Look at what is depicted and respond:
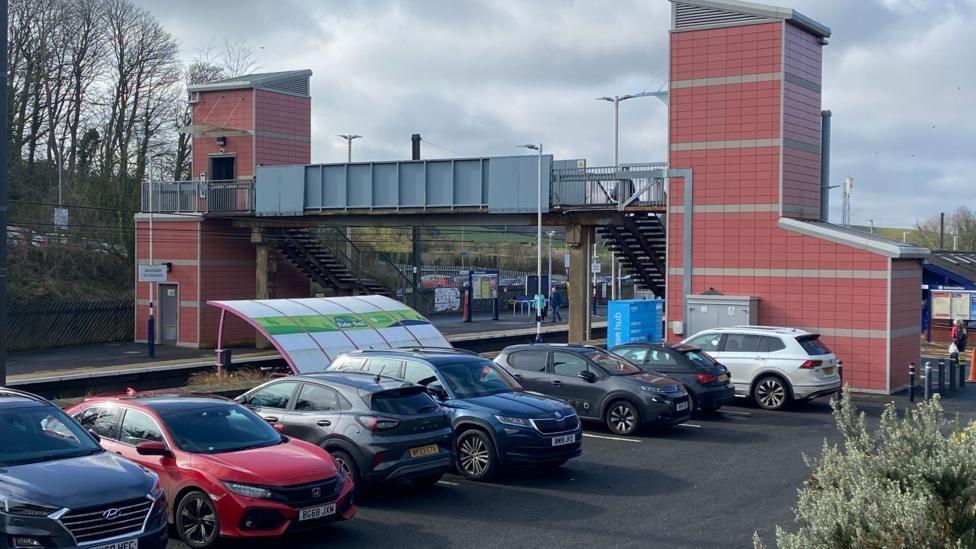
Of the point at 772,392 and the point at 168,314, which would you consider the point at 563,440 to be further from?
the point at 168,314

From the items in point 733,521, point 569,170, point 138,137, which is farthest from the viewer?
point 138,137

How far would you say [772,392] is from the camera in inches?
802

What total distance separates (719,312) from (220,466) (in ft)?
60.7

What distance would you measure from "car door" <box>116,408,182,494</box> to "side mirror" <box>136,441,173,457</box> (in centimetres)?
8

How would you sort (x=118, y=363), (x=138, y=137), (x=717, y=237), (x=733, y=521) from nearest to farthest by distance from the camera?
1. (x=733, y=521)
2. (x=717, y=237)
3. (x=118, y=363)
4. (x=138, y=137)

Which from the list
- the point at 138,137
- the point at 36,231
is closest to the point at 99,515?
the point at 36,231

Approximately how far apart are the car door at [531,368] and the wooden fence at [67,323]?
26.1 metres

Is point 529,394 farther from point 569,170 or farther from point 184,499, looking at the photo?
point 569,170

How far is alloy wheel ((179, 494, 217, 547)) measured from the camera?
9.21m

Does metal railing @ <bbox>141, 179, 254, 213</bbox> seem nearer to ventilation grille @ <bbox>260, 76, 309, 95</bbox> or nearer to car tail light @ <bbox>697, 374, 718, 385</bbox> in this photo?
ventilation grille @ <bbox>260, 76, 309, 95</bbox>

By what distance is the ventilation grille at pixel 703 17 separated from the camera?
2572 centimetres

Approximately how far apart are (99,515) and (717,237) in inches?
817

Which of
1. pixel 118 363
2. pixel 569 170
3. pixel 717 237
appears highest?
pixel 569 170

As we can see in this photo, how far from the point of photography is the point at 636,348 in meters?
19.5
